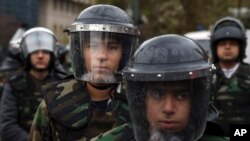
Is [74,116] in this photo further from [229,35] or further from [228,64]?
[229,35]

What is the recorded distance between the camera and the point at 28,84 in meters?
6.37

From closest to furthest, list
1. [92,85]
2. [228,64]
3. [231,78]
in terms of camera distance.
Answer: [92,85] < [231,78] < [228,64]

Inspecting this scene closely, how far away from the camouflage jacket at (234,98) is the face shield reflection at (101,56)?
7.49ft

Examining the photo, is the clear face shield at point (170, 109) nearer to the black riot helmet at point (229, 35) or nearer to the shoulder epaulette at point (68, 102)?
the shoulder epaulette at point (68, 102)

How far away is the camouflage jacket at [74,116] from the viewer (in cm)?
385

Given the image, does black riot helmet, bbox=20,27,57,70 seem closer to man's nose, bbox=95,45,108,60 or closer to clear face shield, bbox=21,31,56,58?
clear face shield, bbox=21,31,56,58

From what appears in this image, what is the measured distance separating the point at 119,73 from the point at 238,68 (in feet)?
8.33

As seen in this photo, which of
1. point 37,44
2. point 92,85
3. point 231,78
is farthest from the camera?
point 37,44

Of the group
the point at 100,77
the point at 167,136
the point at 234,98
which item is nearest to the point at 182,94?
the point at 167,136

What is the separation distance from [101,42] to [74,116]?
417 mm

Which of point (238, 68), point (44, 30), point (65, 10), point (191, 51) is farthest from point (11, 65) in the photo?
point (65, 10)

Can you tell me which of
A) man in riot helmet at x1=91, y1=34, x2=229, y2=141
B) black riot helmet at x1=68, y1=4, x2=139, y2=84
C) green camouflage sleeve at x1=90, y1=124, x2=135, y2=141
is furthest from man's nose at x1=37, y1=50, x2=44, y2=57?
man in riot helmet at x1=91, y1=34, x2=229, y2=141

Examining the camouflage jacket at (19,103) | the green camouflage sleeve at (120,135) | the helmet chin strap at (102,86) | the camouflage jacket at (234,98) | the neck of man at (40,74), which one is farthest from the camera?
the neck of man at (40,74)

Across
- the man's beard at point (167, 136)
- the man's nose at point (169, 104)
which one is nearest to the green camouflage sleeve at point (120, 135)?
the man's beard at point (167, 136)
